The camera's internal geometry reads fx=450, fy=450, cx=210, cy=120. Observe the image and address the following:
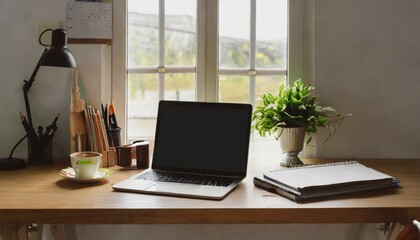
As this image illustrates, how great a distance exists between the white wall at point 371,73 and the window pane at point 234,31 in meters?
0.31

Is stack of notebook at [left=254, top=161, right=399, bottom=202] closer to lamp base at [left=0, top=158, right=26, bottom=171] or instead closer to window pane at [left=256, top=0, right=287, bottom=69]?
window pane at [left=256, top=0, right=287, bottom=69]

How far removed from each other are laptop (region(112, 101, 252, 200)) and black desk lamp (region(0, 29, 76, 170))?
392 mm

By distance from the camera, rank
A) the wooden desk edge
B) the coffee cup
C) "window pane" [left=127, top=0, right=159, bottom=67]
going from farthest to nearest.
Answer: "window pane" [left=127, top=0, right=159, bottom=67] < the coffee cup < the wooden desk edge

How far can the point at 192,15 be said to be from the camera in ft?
6.59

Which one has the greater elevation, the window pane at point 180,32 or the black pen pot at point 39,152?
the window pane at point 180,32

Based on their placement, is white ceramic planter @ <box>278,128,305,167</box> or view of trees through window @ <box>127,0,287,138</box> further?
view of trees through window @ <box>127,0,287,138</box>

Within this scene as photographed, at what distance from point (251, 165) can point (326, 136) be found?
37cm

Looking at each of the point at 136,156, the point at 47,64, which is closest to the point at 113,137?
the point at 136,156

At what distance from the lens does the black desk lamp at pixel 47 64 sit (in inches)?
63.6

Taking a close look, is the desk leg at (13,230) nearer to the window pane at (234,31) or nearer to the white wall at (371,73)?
the window pane at (234,31)

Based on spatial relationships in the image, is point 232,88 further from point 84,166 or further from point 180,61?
point 84,166

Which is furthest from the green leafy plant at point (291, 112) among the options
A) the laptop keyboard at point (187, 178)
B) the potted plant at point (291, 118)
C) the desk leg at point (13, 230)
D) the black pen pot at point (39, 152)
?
the desk leg at point (13, 230)

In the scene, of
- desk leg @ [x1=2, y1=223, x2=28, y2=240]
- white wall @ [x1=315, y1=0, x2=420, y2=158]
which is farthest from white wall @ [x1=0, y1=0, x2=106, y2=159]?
white wall @ [x1=315, y1=0, x2=420, y2=158]

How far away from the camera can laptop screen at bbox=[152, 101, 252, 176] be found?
1567mm
